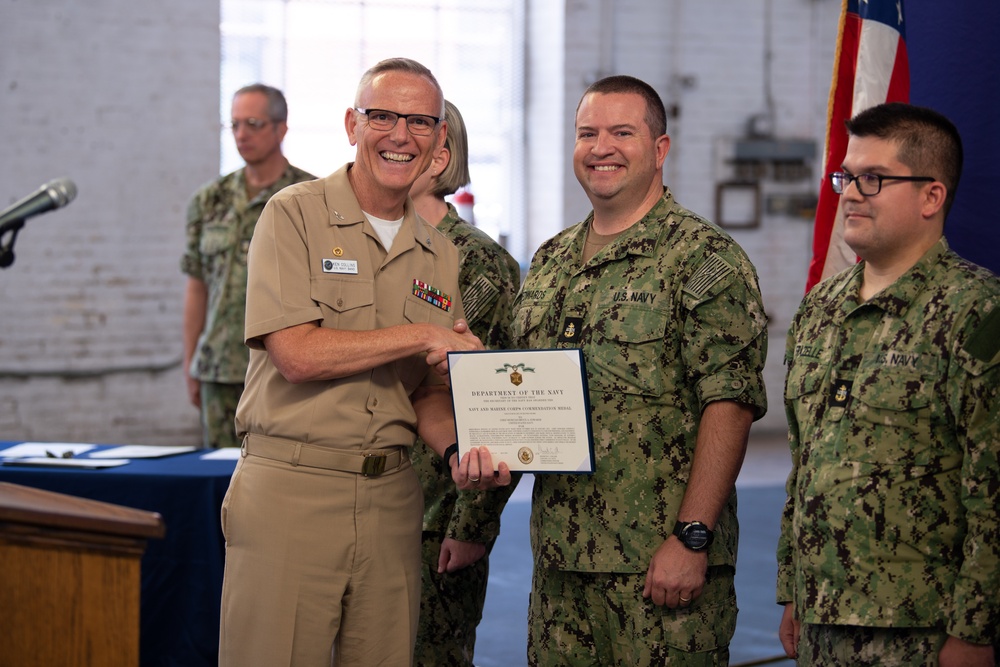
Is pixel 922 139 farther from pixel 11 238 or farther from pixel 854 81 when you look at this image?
pixel 11 238

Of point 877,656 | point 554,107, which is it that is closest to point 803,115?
point 554,107

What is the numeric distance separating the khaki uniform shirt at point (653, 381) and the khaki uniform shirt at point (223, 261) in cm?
219

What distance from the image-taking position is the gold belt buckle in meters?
2.16

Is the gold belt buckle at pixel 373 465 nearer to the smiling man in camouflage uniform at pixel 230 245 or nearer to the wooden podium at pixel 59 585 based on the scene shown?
the wooden podium at pixel 59 585

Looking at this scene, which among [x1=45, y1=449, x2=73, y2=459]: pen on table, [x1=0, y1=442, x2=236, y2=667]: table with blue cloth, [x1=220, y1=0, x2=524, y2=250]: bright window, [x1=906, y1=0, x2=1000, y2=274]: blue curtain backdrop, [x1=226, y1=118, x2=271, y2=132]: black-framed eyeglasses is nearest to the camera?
[x1=906, y1=0, x2=1000, y2=274]: blue curtain backdrop

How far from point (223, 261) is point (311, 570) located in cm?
248

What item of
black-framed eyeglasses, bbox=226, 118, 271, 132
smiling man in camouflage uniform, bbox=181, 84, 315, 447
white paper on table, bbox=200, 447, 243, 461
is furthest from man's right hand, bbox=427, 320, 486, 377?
black-framed eyeglasses, bbox=226, 118, 271, 132

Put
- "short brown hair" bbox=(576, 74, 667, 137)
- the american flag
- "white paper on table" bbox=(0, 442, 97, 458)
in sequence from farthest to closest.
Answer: "white paper on table" bbox=(0, 442, 97, 458) → the american flag → "short brown hair" bbox=(576, 74, 667, 137)

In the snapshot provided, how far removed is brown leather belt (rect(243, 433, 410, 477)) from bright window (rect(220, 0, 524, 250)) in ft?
18.2

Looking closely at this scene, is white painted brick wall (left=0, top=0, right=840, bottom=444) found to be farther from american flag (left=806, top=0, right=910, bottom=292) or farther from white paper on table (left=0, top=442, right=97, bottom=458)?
american flag (left=806, top=0, right=910, bottom=292)

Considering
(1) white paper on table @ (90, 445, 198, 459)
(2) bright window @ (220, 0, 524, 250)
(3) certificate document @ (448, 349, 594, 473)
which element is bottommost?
(1) white paper on table @ (90, 445, 198, 459)

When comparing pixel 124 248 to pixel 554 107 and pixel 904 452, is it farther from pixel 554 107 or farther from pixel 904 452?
pixel 904 452

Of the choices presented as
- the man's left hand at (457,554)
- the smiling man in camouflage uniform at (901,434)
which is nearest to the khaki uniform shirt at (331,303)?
the man's left hand at (457,554)

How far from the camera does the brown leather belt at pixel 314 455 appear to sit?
2.12 m
